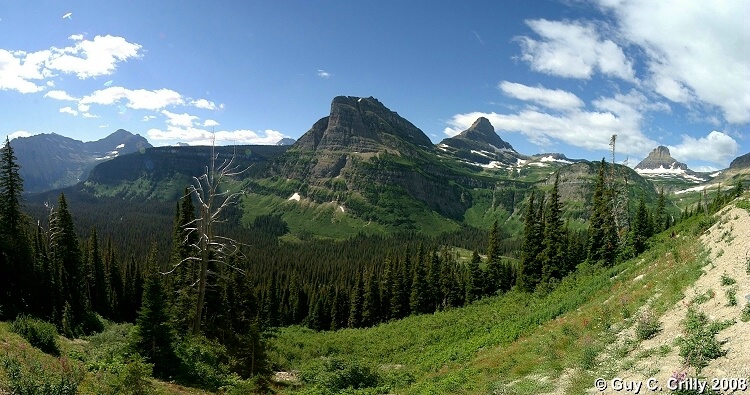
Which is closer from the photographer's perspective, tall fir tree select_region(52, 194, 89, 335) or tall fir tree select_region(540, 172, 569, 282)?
tall fir tree select_region(52, 194, 89, 335)

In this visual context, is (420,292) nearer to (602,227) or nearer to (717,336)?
(602,227)

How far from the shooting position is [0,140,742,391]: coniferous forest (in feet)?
75.0

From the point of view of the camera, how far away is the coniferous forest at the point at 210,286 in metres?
22.9

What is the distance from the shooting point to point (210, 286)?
4166 centimetres

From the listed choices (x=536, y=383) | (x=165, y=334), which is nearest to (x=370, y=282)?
(x=165, y=334)

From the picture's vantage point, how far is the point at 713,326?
10.9 meters

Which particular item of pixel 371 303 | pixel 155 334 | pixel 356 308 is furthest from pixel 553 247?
pixel 155 334

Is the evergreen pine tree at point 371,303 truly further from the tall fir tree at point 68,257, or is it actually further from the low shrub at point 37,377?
the low shrub at point 37,377

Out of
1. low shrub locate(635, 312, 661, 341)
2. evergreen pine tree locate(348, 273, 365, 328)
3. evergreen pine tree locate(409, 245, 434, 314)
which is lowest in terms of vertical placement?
evergreen pine tree locate(348, 273, 365, 328)

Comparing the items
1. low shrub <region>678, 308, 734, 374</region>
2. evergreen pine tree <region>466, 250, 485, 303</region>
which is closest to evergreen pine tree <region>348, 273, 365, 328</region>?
evergreen pine tree <region>466, 250, 485, 303</region>

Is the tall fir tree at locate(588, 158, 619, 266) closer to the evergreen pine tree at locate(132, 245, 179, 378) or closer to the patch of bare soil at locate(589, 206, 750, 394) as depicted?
the patch of bare soil at locate(589, 206, 750, 394)

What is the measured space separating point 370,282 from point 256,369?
54716mm

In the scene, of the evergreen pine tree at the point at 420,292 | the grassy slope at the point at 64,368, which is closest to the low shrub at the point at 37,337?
the grassy slope at the point at 64,368

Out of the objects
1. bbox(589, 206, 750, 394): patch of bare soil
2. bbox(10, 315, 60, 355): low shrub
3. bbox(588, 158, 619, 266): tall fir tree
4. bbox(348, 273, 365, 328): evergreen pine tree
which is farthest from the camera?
bbox(348, 273, 365, 328): evergreen pine tree
